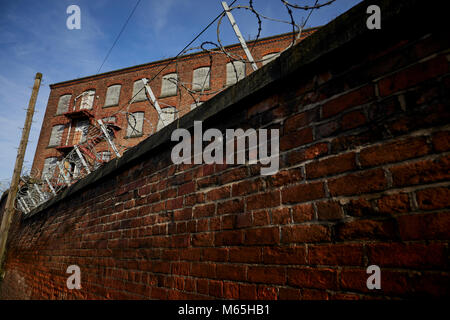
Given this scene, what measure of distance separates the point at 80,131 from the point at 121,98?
4.06 meters

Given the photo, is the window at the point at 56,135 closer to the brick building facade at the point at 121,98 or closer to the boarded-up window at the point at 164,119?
the brick building facade at the point at 121,98

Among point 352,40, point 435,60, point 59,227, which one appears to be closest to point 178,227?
point 352,40

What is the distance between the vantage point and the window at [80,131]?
18.9 meters

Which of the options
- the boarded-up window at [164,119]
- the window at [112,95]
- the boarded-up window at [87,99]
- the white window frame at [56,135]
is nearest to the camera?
the boarded-up window at [164,119]

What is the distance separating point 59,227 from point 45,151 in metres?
18.5

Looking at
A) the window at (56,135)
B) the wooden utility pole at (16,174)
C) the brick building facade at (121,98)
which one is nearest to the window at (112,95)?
the brick building facade at (121,98)

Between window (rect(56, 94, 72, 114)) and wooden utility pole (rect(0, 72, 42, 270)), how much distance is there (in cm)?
1140

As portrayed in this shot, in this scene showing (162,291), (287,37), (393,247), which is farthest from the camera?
(287,37)

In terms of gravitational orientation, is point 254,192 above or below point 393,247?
above

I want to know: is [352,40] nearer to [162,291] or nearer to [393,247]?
[393,247]

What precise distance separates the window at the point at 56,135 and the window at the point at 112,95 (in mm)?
4314

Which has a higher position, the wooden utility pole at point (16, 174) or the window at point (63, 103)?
the window at point (63, 103)

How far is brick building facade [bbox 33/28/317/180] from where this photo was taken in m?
16.9
